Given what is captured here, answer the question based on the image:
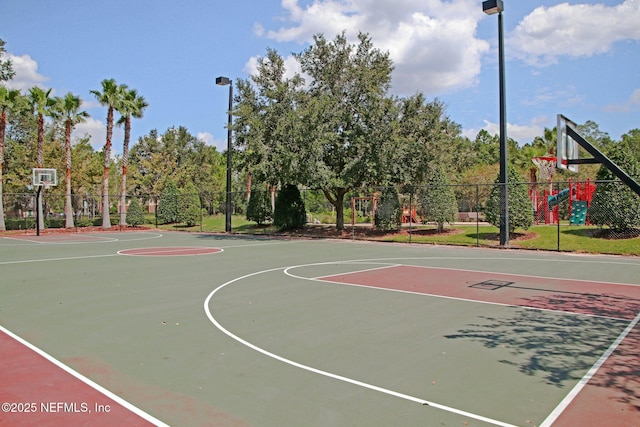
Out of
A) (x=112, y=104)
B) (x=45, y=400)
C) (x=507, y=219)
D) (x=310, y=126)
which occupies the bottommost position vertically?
(x=45, y=400)

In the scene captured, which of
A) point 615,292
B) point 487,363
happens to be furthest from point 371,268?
point 487,363

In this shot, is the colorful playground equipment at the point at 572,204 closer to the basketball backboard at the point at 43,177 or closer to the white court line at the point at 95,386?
the white court line at the point at 95,386

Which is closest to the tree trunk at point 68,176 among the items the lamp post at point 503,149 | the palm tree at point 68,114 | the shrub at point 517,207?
the palm tree at point 68,114

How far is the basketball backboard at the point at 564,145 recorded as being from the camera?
9266 mm

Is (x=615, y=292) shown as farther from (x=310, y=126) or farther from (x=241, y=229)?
(x=241, y=229)

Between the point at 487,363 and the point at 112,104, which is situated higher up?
the point at 112,104

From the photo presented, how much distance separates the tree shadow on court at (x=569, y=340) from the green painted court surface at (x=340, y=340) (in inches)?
1.1

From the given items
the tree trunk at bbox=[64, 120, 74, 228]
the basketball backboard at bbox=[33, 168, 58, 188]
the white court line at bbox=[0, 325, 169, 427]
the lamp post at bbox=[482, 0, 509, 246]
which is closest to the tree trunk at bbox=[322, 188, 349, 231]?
the lamp post at bbox=[482, 0, 509, 246]

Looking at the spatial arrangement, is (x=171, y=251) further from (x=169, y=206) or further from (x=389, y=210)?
(x=169, y=206)

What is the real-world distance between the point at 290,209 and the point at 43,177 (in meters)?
15.9

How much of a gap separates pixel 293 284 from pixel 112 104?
27856 millimetres

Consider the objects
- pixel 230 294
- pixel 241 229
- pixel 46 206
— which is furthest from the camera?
pixel 46 206

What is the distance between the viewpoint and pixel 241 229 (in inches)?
1254

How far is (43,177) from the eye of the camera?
29531mm
